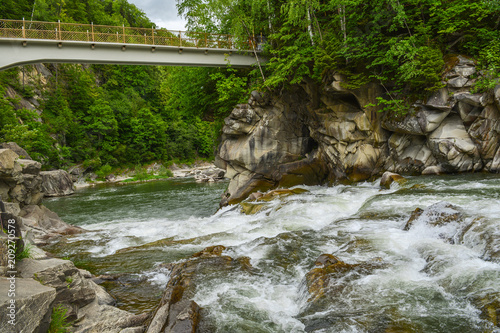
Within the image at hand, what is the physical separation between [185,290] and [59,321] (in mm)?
2381

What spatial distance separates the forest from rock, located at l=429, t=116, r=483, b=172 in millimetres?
2055

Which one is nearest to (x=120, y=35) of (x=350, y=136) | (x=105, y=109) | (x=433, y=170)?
(x=350, y=136)

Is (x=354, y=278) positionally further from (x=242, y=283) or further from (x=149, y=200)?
(x=149, y=200)

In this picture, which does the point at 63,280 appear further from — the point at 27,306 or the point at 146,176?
the point at 146,176

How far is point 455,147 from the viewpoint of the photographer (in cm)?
1509

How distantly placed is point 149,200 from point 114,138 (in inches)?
1324

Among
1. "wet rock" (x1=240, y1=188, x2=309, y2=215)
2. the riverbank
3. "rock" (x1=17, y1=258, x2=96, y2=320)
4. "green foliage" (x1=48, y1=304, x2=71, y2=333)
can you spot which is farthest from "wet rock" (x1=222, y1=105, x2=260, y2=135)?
the riverbank

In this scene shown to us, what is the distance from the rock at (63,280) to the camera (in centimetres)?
511

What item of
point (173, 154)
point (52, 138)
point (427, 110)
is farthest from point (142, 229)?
point (173, 154)

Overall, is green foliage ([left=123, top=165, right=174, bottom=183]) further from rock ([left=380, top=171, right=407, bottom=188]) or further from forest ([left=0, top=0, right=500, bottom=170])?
rock ([left=380, top=171, right=407, bottom=188])

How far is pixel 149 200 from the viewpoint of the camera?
27.7m

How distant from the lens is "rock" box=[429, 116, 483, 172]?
1502 centimetres

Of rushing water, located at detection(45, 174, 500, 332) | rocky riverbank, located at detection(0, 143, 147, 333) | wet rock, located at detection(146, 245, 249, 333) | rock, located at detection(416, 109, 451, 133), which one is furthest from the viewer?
rock, located at detection(416, 109, 451, 133)

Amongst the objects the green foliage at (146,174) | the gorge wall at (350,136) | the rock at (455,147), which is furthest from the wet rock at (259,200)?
the green foliage at (146,174)
